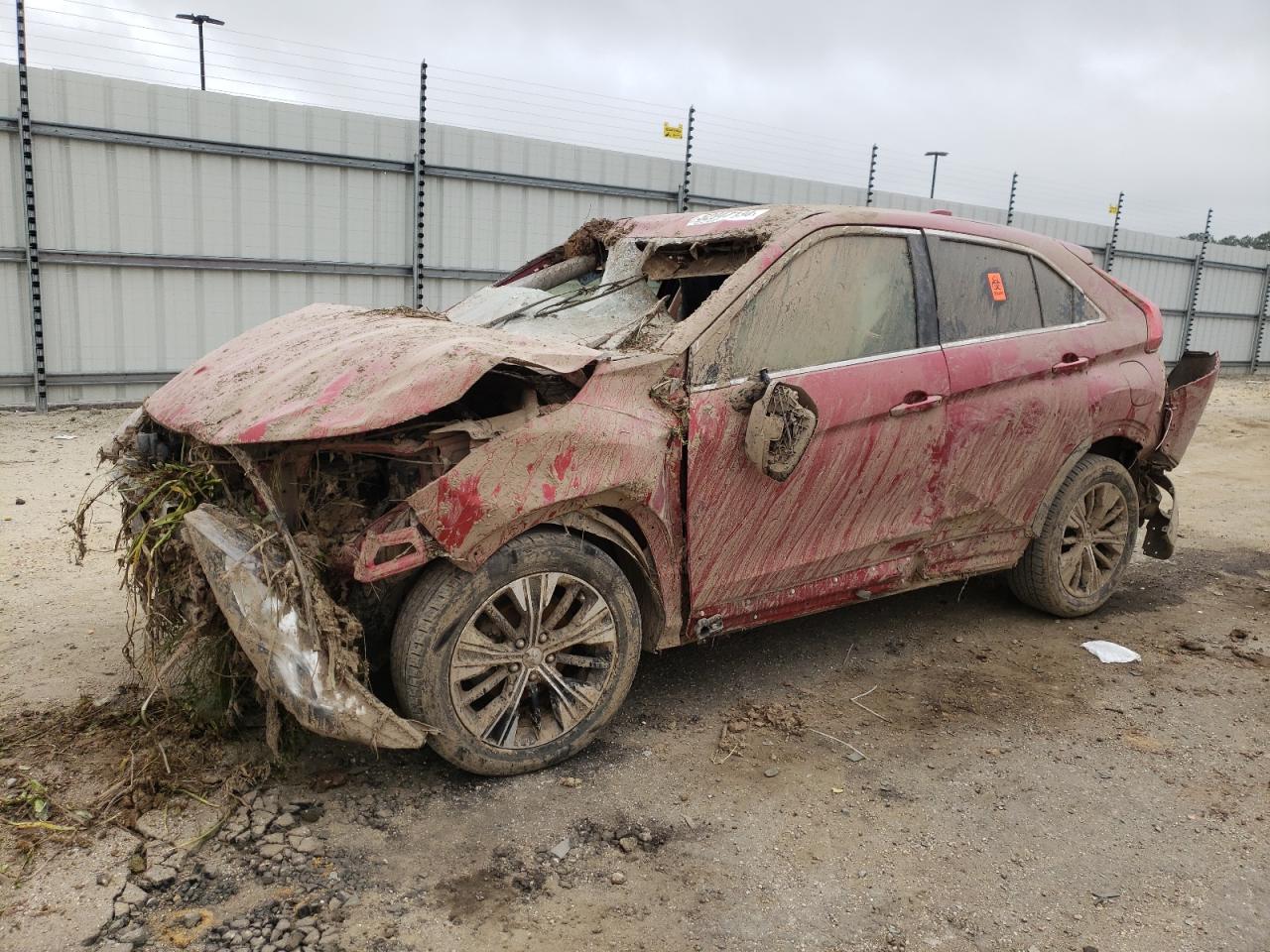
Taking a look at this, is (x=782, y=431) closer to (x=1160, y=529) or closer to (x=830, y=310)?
(x=830, y=310)

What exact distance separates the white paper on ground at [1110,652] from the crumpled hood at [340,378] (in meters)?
2.89

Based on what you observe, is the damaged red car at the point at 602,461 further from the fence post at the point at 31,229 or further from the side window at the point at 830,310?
the fence post at the point at 31,229

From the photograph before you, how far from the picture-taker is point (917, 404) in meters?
3.78

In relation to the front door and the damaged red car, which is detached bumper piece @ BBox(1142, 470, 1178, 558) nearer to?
the damaged red car

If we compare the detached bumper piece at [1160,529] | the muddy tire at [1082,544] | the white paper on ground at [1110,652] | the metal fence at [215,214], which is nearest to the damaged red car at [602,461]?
the muddy tire at [1082,544]

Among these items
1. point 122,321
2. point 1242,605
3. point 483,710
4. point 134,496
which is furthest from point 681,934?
point 122,321

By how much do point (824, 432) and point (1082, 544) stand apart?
206 centimetres

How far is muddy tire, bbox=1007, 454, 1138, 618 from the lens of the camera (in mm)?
4637

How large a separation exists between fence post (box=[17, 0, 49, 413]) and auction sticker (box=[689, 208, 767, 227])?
7757mm

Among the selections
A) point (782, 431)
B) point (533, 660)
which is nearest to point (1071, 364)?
point (782, 431)

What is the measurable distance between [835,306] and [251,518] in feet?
7.24

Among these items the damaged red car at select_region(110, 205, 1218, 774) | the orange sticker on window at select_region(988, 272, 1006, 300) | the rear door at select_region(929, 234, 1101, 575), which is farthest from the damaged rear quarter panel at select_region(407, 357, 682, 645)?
the orange sticker on window at select_region(988, 272, 1006, 300)

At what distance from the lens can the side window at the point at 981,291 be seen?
13.3 feet

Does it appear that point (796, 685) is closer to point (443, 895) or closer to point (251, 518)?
point (443, 895)
